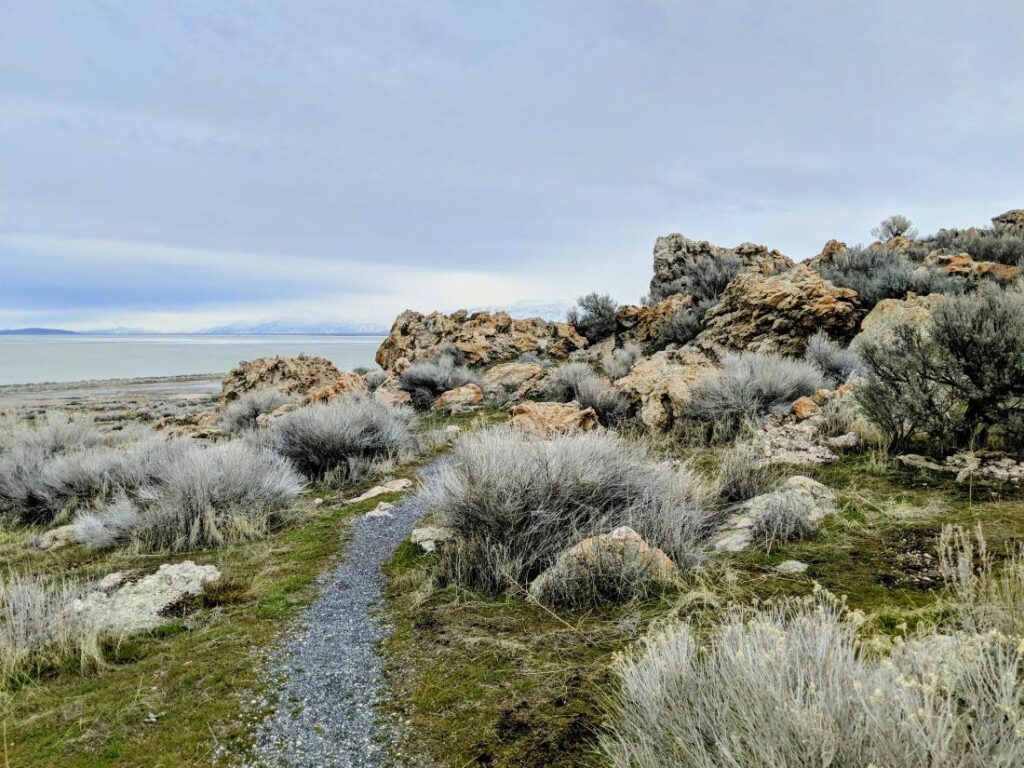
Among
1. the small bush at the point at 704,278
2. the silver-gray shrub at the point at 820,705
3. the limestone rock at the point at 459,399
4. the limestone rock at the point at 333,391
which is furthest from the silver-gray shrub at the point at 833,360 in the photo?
the limestone rock at the point at 333,391

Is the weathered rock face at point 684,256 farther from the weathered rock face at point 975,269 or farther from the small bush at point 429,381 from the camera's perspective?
the small bush at point 429,381

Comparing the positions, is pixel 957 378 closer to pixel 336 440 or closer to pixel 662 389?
pixel 662 389

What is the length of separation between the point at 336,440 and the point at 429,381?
7.60m

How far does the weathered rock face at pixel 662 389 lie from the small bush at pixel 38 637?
730 cm

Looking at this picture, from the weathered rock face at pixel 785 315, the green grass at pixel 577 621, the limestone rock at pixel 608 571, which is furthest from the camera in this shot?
the weathered rock face at pixel 785 315

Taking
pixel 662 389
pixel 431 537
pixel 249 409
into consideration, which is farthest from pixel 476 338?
pixel 431 537

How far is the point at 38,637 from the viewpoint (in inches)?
145

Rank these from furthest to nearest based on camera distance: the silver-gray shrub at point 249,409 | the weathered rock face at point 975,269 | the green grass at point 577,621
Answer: the silver-gray shrub at point 249,409, the weathered rock face at point 975,269, the green grass at point 577,621

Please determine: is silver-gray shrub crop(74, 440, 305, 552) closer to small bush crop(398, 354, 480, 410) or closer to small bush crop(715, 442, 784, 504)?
small bush crop(715, 442, 784, 504)

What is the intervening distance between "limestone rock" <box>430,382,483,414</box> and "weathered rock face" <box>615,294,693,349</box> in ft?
17.6

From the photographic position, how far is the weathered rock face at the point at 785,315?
1201 cm

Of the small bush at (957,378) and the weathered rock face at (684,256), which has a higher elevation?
the weathered rock face at (684,256)

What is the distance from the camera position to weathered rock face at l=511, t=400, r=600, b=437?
27.9 feet

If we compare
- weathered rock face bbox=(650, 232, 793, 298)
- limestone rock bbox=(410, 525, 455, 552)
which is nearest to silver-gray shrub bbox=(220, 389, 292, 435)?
limestone rock bbox=(410, 525, 455, 552)
